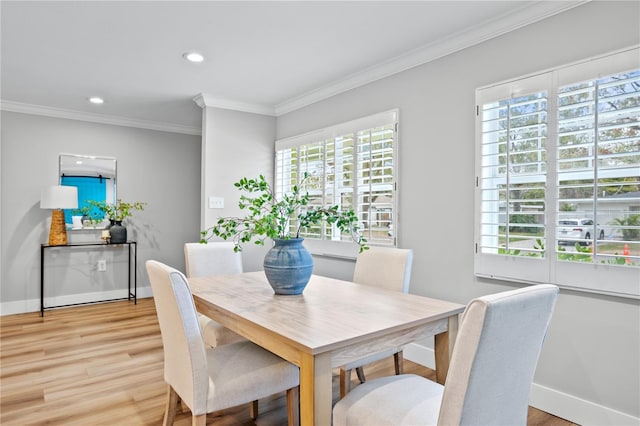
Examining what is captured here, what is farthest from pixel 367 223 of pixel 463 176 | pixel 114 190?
pixel 114 190

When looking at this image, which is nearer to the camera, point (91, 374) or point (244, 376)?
point (244, 376)

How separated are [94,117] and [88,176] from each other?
750 mm

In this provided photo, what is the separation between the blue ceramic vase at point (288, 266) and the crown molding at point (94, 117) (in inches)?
160

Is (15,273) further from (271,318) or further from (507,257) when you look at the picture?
(507,257)

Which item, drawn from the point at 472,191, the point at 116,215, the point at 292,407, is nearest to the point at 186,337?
the point at 292,407

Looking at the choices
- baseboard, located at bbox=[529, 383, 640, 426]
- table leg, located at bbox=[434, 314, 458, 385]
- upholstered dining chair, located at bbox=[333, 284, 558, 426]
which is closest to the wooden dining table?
table leg, located at bbox=[434, 314, 458, 385]

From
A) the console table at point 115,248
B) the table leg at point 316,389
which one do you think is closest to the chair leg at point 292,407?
the table leg at point 316,389

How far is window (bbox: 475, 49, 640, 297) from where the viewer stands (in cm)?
194

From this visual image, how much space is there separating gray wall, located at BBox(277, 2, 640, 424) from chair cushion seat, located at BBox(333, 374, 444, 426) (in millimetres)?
1165

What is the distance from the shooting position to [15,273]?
447 centimetres

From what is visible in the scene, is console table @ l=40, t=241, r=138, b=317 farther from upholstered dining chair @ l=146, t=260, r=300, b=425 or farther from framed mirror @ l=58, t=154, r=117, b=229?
upholstered dining chair @ l=146, t=260, r=300, b=425

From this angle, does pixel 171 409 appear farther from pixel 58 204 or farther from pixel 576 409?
pixel 58 204

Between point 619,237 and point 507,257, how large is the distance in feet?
1.95

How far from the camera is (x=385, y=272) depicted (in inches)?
95.7
